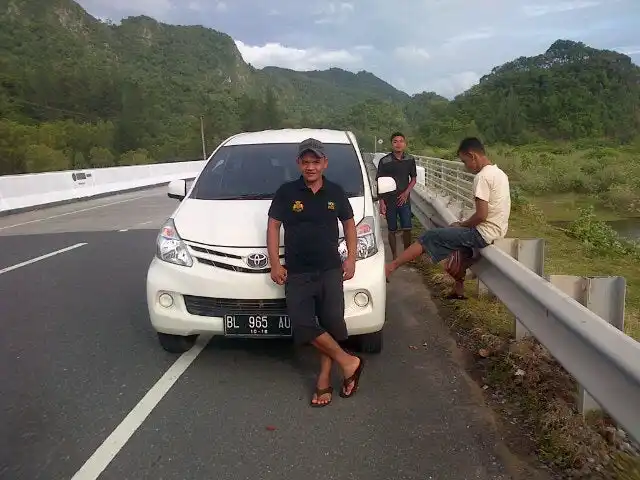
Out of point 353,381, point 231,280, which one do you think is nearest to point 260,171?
point 231,280

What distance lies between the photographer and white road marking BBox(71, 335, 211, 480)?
10.1 ft

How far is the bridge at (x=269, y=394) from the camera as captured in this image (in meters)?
3.03

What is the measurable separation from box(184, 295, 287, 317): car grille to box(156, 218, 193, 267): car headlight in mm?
262

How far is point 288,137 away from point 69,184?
51.3 ft

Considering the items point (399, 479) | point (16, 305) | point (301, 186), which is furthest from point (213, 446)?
point (16, 305)

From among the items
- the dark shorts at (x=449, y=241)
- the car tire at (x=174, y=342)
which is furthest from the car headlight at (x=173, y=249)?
the dark shorts at (x=449, y=241)

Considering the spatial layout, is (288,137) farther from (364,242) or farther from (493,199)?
(493,199)

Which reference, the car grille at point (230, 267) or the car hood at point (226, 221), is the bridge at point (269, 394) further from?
the car hood at point (226, 221)

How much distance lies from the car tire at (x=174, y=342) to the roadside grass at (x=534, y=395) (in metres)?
2.16

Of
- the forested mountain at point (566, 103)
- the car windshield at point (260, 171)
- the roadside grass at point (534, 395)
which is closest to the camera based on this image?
the roadside grass at point (534, 395)

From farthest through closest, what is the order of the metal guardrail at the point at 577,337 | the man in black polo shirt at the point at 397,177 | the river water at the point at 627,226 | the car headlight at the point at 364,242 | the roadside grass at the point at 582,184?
the roadside grass at the point at 582,184, the river water at the point at 627,226, the man in black polo shirt at the point at 397,177, the car headlight at the point at 364,242, the metal guardrail at the point at 577,337

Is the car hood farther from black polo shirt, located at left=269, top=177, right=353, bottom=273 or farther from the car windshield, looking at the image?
black polo shirt, located at left=269, top=177, right=353, bottom=273

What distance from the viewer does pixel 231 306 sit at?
4.16m

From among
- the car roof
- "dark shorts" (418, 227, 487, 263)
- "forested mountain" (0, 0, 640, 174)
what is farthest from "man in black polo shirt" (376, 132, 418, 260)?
"forested mountain" (0, 0, 640, 174)
